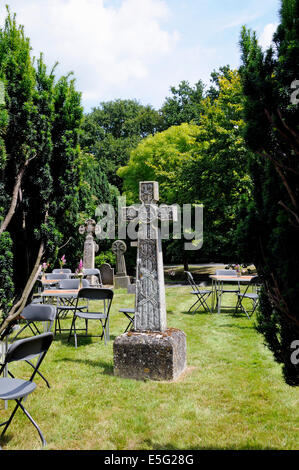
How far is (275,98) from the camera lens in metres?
2.60

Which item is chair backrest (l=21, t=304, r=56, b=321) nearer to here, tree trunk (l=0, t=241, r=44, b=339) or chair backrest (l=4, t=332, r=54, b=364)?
tree trunk (l=0, t=241, r=44, b=339)

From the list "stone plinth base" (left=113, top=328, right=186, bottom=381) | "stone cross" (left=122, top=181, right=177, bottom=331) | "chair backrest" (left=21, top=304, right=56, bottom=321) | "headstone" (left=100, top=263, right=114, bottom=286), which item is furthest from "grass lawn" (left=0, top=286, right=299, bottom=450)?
"headstone" (left=100, top=263, right=114, bottom=286)

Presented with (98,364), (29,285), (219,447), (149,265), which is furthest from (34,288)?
(219,447)

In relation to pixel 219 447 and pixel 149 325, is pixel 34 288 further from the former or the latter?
pixel 219 447

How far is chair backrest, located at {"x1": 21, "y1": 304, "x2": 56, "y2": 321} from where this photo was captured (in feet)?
18.0

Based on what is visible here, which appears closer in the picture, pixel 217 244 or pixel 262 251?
pixel 262 251

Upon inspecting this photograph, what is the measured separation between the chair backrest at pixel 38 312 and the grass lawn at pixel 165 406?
2.23 feet

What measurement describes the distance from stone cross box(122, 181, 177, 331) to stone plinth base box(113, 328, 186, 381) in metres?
0.19

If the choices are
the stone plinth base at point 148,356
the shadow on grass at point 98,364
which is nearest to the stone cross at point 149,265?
the stone plinth base at point 148,356

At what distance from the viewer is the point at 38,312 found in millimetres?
5582
